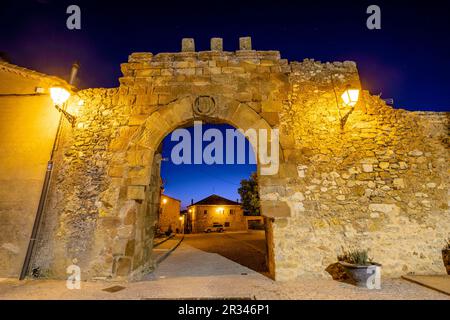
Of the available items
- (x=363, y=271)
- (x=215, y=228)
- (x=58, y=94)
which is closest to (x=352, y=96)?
(x=363, y=271)

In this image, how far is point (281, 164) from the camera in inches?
179

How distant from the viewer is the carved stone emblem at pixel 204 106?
4965mm

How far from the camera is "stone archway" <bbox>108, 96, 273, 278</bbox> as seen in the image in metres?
4.49

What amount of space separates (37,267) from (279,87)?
6.04 meters

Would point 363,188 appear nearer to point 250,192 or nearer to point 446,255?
point 446,255

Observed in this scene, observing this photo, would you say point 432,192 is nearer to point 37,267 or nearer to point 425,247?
point 425,247

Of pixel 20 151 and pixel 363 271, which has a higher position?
pixel 20 151

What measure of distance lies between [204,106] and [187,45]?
1735 millimetres

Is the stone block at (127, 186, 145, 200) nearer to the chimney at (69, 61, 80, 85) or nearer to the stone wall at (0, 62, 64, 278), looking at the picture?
the stone wall at (0, 62, 64, 278)

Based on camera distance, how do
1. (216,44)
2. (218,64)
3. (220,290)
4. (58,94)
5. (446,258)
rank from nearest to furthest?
(220,290) < (446,258) < (58,94) < (218,64) < (216,44)

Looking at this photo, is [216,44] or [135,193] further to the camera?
[216,44]

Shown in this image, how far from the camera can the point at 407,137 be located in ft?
15.1

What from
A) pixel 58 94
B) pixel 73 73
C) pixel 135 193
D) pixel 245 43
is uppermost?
pixel 245 43
